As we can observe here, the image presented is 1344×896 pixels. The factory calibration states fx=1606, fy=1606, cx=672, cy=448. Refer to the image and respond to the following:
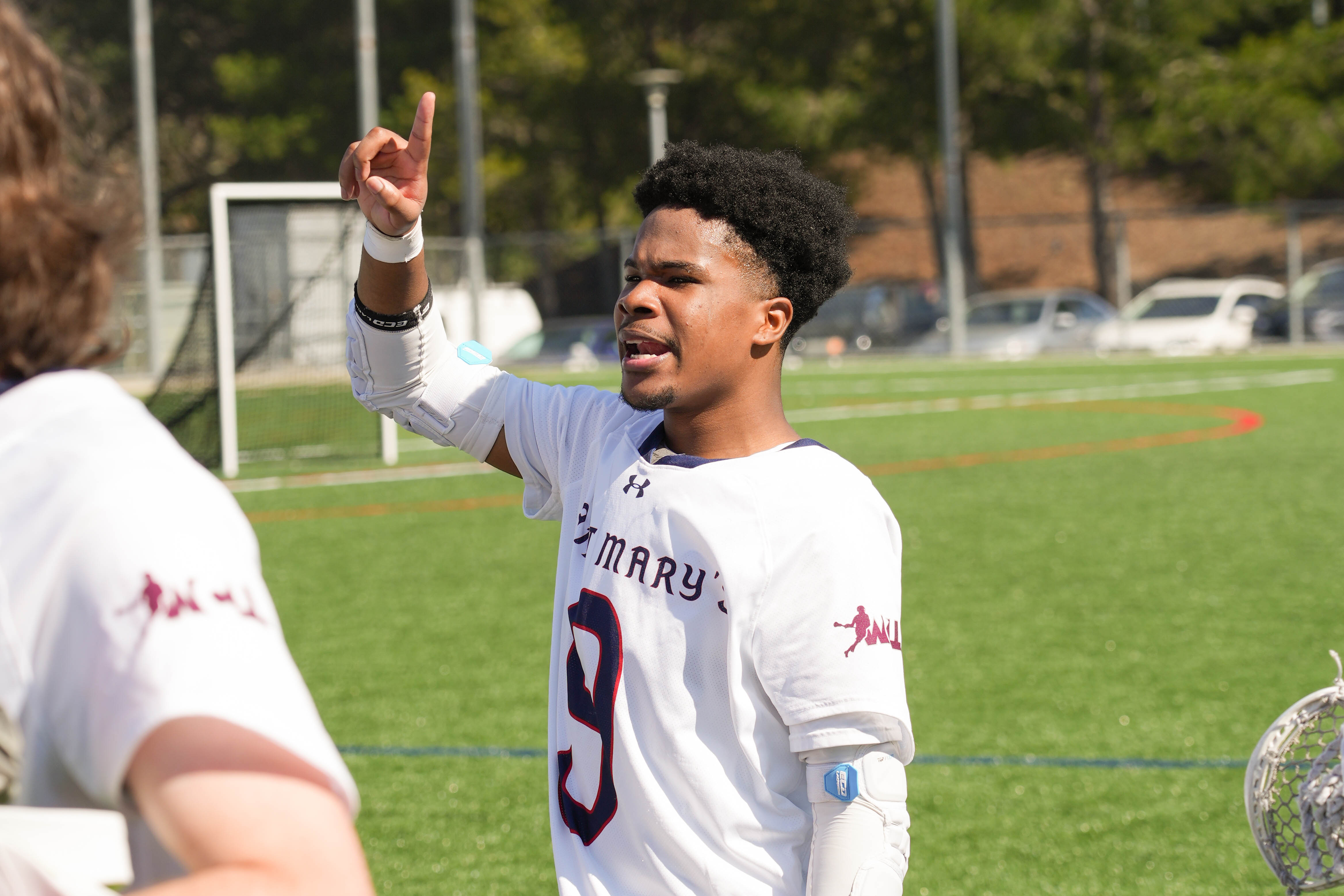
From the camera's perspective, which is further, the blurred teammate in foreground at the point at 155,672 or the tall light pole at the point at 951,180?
the tall light pole at the point at 951,180

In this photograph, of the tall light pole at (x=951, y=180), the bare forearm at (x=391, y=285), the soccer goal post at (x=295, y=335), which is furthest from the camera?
the tall light pole at (x=951, y=180)

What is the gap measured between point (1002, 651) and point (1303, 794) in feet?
15.1

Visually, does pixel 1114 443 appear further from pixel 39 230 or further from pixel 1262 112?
pixel 1262 112

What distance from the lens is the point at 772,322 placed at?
243 centimetres

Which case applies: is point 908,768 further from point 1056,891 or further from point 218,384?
point 218,384

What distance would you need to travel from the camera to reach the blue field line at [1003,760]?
5.25m

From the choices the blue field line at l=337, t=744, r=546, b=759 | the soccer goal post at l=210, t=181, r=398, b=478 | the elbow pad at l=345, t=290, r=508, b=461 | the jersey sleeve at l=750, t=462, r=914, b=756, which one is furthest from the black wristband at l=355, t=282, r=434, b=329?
the soccer goal post at l=210, t=181, r=398, b=478

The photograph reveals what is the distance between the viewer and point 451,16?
138 ft

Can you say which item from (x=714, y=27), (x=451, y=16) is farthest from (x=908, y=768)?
(x=451, y=16)

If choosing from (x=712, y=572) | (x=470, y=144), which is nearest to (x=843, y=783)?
(x=712, y=572)

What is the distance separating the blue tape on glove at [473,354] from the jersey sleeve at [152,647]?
1.80 m

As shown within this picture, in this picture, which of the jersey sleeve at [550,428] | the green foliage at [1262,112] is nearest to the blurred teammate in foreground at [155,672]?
the jersey sleeve at [550,428]

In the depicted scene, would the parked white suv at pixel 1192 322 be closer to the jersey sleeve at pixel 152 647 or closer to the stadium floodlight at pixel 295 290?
the stadium floodlight at pixel 295 290

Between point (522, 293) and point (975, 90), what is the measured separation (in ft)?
37.2
